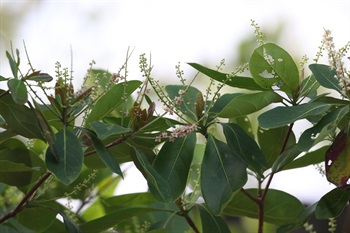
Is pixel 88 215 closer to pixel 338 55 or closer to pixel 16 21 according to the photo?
pixel 338 55

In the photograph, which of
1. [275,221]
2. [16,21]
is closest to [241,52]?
[16,21]

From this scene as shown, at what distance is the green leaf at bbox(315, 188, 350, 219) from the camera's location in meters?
1.11

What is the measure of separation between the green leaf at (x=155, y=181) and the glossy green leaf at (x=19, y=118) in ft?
0.50

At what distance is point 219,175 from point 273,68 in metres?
0.19

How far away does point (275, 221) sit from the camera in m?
1.35

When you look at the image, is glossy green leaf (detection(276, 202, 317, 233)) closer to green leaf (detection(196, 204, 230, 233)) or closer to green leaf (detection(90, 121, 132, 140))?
green leaf (detection(196, 204, 230, 233))

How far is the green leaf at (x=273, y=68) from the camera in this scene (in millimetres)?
1098

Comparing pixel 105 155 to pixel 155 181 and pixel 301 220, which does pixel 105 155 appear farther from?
pixel 301 220

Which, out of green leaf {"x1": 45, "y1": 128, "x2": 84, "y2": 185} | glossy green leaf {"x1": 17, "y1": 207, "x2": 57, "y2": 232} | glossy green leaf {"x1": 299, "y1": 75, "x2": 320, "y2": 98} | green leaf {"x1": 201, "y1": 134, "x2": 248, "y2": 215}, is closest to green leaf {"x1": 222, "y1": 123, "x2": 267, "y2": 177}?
green leaf {"x1": 201, "y1": 134, "x2": 248, "y2": 215}

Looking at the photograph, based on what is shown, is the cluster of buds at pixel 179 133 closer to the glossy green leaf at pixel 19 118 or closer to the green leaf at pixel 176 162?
the green leaf at pixel 176 162

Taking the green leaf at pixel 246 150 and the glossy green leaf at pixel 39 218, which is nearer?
→ the green leaf at pixel 246 150

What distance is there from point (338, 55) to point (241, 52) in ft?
6.94

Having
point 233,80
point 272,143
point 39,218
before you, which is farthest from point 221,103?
point 39,218

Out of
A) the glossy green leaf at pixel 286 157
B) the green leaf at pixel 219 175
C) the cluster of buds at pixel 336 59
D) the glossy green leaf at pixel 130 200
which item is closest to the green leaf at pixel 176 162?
the green leaf at pixel 219 175
